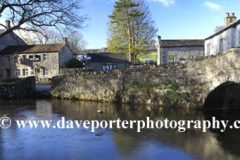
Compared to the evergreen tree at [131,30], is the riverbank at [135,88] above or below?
below

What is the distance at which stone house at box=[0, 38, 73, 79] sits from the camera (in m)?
33.8

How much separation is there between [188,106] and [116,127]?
4.68 metres

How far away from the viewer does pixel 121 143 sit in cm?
504

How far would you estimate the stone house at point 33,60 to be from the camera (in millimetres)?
33750

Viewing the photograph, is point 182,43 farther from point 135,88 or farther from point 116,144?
point 116,144

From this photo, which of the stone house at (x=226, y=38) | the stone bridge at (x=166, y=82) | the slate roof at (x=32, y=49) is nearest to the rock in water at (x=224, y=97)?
the stone bridge at (x=166, y=82)

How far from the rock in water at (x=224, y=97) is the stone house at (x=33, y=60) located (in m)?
28.5

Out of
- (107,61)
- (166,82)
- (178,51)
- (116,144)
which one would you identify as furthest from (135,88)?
Answer: (107,61)

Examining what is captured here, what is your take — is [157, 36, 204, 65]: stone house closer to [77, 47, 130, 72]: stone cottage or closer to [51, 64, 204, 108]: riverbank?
[77, 47, 130, 72]: stone cottage

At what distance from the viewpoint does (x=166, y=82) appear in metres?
10.0

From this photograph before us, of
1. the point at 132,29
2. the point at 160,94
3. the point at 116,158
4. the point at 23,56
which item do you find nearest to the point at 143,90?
the point at 160,94

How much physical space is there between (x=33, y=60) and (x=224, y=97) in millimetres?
32698

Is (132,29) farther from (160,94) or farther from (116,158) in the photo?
(116,158)

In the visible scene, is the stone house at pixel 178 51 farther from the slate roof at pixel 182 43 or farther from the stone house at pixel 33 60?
the stone house at pixel 33 60
